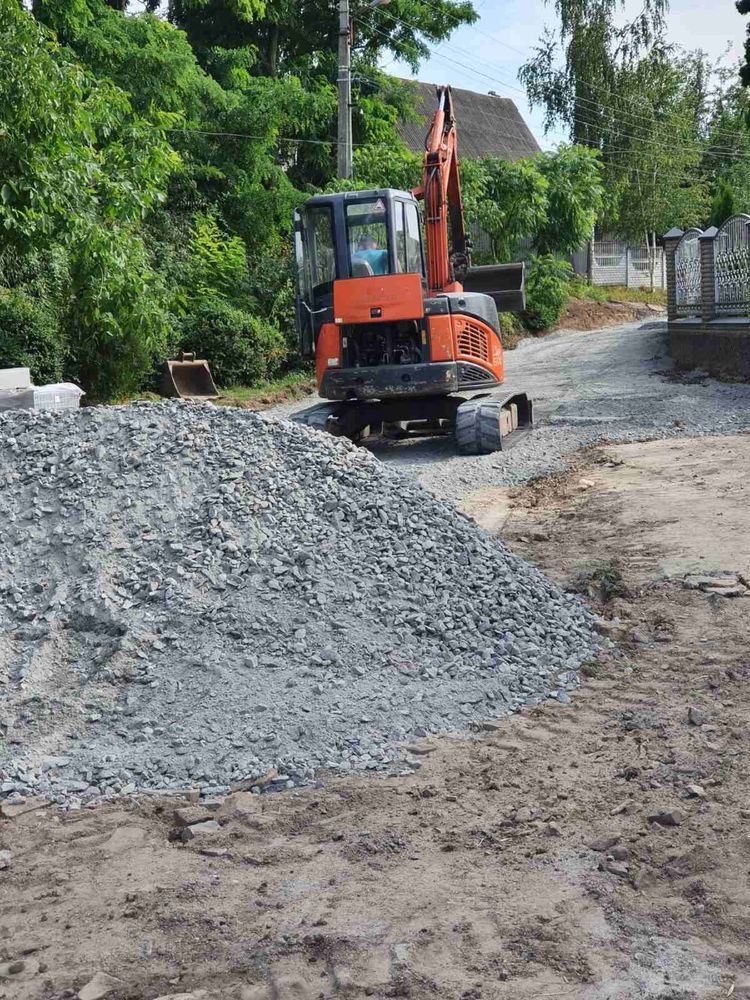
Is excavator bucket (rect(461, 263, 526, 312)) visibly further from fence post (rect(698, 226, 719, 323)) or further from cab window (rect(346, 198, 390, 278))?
fence post (rect(698, 226, 719, 323))

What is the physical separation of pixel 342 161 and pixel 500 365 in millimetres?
10050

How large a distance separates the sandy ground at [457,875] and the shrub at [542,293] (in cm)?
2480

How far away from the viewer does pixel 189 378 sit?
62.0ft

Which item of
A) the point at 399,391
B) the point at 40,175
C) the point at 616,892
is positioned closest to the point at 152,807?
the point at 616,892

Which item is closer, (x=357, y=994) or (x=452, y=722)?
(x=357, y=994)

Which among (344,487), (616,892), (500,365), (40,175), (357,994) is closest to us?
(357,994)

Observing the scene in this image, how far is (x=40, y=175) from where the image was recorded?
38.4 feet

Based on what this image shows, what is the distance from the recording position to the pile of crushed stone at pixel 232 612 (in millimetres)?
4762

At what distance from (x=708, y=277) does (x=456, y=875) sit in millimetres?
17275

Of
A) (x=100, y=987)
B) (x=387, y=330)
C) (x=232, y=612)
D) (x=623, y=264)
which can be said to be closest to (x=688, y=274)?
(x=387, y=330)

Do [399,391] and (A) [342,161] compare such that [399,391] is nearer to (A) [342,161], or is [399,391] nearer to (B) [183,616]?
(B) [183,616]

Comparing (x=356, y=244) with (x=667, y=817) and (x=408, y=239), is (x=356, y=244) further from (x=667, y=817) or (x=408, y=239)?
(x=667, y=817)

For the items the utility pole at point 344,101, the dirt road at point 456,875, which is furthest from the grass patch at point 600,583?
the utility pole at point 344,101

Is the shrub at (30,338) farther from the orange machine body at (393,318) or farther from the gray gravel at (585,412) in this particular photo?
the orange machine body at (393,318)
